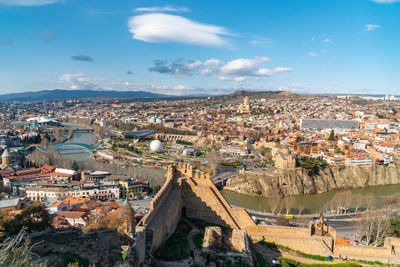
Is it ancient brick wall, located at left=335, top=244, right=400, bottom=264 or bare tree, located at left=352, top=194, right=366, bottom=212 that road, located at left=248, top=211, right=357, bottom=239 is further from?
ancient brick wall, located at left=335, top=244, right=400, bottom=264

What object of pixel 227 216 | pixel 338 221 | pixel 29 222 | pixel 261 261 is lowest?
pixel 338 221

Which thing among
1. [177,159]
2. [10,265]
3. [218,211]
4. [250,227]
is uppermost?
[10,265]

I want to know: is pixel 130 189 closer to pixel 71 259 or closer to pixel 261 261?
pixel 261 261

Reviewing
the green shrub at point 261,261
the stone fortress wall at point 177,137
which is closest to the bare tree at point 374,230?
the green shrub at point 261,261

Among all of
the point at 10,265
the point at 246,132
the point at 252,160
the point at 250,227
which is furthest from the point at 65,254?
the point at 246,132

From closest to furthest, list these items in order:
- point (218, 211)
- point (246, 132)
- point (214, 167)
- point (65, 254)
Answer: point (65, 254)
point (218, 211)
point (214, 167)
point (246, 132)

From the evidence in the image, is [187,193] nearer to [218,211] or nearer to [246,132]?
[218,211]

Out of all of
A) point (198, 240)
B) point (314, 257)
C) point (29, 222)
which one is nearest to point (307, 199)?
point (314, 257)

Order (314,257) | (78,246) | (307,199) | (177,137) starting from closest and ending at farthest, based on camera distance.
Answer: (78,246)
(314,257)
(307,199)
(177,137)
